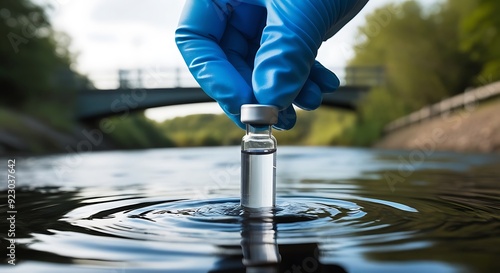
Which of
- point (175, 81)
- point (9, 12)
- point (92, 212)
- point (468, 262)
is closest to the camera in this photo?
point (468, 262)

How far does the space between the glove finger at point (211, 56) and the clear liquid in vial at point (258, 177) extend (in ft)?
0.58

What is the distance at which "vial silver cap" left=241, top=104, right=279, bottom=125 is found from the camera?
1.86 meters

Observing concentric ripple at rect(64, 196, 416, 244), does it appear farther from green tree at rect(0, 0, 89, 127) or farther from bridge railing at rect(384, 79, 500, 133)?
green tree at rect(0, 0, 89, 127)

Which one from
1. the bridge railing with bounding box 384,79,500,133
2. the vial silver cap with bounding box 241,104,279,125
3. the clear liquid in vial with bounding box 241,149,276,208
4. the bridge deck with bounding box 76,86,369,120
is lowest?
the clear liquid in vial with bounding box 241,149,276,208

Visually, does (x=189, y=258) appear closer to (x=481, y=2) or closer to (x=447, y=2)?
(x=481, y=2)

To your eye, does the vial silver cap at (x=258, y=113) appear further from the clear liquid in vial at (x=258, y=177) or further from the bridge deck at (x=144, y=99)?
the bridge deck at (x=144, y=99)

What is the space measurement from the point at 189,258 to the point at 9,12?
59.7 ft

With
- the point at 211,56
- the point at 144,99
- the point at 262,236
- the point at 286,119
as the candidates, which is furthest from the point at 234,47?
the point at 144,99

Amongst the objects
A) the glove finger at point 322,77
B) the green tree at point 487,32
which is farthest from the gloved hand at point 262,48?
the green tree at point 487,32

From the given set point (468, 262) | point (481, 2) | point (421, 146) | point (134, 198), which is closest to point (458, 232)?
point (468, 262)

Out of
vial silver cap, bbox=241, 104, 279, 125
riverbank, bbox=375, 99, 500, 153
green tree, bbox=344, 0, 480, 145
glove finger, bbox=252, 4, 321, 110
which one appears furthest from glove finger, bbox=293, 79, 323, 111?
green tree, bbox=344, 0, 480, 145

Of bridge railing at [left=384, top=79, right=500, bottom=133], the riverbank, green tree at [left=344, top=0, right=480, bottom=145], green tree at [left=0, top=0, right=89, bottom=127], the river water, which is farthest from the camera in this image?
green tree at [left=344, top=0, right=480, bottom=145]

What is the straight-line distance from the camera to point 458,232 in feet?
5.41

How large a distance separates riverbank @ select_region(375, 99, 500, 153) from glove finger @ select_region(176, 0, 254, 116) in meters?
10.5
